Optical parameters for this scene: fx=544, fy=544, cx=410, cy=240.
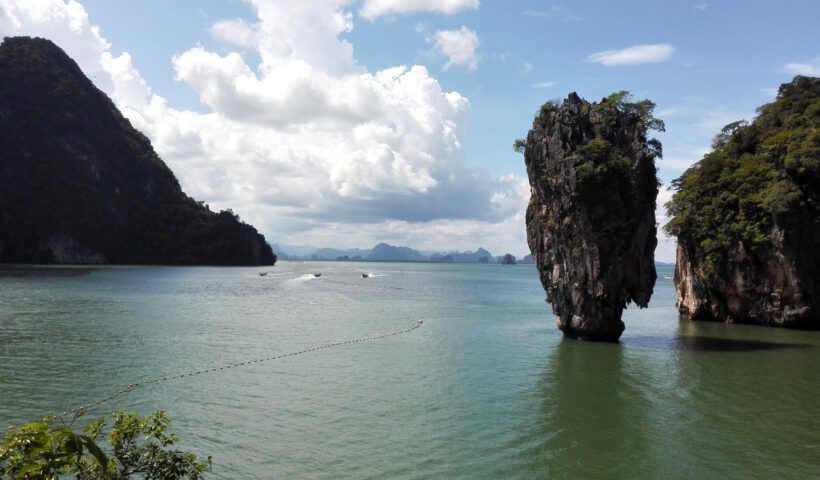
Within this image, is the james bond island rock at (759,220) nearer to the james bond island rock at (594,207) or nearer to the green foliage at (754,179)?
the green foliage at (754,179)

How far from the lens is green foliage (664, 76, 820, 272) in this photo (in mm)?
40281

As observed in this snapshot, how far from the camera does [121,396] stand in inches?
838

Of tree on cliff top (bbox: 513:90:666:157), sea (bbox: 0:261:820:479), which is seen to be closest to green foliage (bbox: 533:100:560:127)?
tree on cliff top (bbox: 513:90:666:157)

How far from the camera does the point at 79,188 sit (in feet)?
512

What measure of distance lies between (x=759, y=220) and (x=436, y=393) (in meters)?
33.3

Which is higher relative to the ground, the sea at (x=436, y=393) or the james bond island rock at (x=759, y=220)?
the james bond island rock at (x=759, y=220)

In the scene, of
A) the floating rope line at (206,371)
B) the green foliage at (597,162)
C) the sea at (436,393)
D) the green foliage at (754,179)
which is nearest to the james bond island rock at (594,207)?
the green foliage at (597,162)

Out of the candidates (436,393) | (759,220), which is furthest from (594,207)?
(759,220)

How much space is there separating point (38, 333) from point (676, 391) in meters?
36.8

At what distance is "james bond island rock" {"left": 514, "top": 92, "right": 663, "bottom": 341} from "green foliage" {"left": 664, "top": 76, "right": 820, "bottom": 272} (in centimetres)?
1153

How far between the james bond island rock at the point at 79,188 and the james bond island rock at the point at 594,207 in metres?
153

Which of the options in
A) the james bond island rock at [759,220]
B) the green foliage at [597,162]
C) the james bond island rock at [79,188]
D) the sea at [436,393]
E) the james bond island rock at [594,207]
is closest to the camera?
the sea at [436,393]

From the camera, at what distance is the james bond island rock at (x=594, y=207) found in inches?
1321

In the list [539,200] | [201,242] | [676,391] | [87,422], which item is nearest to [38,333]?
[87,422]
